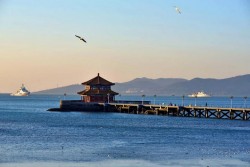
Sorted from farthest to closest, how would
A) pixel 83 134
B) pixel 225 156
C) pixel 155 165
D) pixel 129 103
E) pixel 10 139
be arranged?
1. pixel 129 103
2. pixel 83 134
3. pixel 10 139
4. pixel 225 156
5. pixel 155 165

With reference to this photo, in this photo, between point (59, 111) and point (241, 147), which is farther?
point (59, 111)

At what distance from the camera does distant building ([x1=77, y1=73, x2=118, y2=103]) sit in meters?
130

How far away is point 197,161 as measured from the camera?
160 feet

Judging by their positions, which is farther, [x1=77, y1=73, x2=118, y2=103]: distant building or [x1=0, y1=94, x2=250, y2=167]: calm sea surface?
[x1=77, y1=73, x2=118, y2=103]: distant building

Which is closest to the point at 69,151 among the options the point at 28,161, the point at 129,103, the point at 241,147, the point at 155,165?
the point at 28,161

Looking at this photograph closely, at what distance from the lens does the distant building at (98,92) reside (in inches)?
5138

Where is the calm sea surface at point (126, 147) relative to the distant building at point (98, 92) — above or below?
below

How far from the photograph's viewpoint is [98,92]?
131 m

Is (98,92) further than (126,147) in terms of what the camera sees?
Yes

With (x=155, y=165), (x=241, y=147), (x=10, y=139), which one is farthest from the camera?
(x=10, y=139)

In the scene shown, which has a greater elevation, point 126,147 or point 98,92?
point 98,92

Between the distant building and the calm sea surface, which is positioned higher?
the distant building

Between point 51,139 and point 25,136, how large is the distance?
491 cm

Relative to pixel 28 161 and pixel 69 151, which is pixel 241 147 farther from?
pixel 28 161
